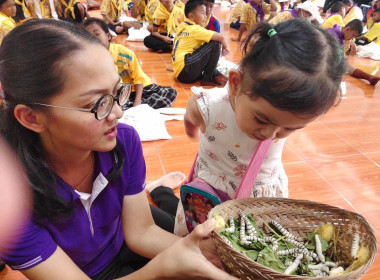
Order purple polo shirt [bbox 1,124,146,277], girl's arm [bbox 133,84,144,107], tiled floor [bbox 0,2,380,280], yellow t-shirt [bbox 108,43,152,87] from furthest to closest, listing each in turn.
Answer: girl's arm [bbox 133,84,144,107] < yellow t-shirt [bbox 108,43,152,87] < tiled floor [bbox 0,2,380,280] < purple polo shirt [bbox 1,124,146,277]

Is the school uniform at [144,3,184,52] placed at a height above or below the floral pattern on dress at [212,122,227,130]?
below

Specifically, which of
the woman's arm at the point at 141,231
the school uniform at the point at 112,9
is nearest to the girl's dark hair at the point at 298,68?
the woman's arm at the point at 141,231

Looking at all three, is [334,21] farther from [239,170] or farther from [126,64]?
[239,170]

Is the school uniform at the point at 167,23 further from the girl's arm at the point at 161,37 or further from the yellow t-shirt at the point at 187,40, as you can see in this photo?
the yellow t-shirt at the point at 187,40

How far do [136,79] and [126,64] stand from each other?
161mm

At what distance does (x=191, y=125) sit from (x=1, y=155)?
807 millimetres

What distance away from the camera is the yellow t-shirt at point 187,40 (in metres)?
3.39

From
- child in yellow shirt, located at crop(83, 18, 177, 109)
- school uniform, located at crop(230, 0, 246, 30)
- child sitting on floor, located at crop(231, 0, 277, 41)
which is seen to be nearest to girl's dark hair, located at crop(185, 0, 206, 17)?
child in yellow shirt, located at crop(83, 18, 177, 109)

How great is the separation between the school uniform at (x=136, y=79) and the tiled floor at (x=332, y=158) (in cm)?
17

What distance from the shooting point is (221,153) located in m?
1.26

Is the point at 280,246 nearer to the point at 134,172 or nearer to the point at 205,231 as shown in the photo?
the point at 205,231

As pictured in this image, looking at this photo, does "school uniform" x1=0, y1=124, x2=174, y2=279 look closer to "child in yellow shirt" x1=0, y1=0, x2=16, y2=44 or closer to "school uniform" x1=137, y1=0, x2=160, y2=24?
"child in yellow shirt" x1=0, y1=0, x2=16, y2=44

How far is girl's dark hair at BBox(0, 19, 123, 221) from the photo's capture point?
0.71 m

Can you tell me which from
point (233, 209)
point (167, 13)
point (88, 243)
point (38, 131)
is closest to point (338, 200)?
point (233, 209)
